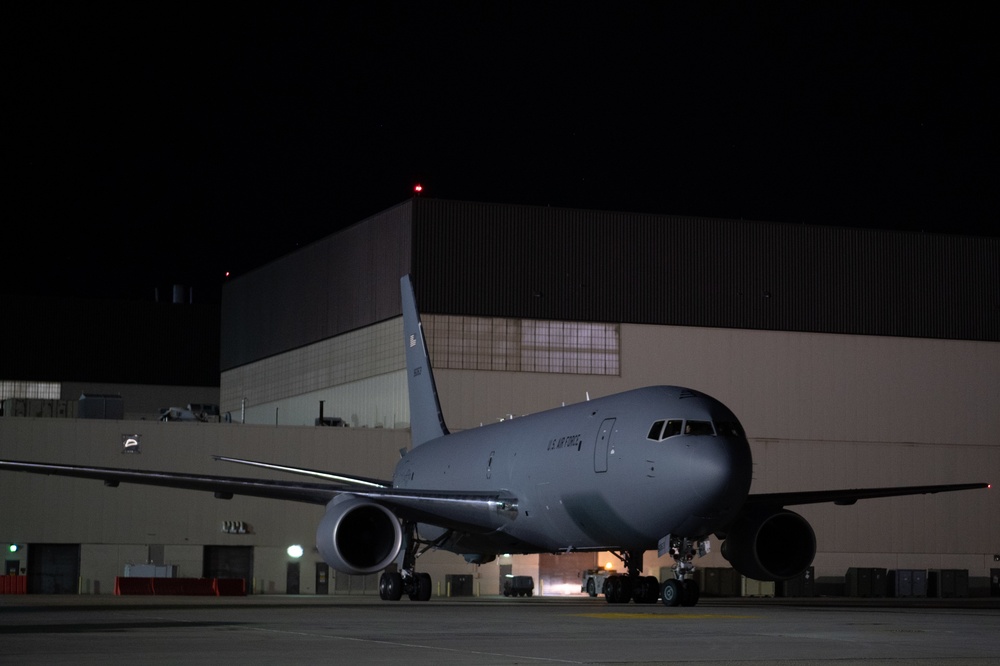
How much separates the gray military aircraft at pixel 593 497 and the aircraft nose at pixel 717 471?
27 mm

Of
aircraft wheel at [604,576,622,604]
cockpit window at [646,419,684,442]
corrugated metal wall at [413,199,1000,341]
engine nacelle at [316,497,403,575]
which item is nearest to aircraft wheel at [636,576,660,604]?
aircraft wheel at [604,576,622,604]

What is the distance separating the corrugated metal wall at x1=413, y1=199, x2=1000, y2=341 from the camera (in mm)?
53000

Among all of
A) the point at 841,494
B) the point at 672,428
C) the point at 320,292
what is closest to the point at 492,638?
Answer: the point at 672,428

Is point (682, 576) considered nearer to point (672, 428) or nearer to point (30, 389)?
point (672, 428)

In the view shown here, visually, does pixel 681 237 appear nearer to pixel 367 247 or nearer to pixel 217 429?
pixel 367 247

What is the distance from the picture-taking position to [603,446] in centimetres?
2809

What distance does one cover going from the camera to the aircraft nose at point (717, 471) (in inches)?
1004

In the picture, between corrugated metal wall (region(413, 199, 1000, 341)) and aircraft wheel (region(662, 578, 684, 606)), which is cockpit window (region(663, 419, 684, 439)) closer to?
aircraft wheel (region(662, 578, 684, 606))

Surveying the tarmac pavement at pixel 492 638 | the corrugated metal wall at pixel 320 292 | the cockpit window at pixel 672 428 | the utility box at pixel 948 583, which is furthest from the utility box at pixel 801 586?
the tarmac pavement at pixel 492 638

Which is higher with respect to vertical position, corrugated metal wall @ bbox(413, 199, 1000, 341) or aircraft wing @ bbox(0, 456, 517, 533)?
corrugated metal wall @ bbox(413, 199, 1000, 341)

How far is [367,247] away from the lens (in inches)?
2194

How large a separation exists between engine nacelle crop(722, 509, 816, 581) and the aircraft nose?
3308 millimetres

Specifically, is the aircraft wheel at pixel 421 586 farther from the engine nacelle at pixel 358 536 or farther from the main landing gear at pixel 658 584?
the main landing gear at pixel 658 584

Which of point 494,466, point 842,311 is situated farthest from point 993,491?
point 494,466
